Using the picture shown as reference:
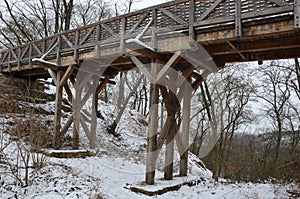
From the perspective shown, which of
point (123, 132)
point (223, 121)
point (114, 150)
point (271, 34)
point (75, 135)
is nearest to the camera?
point (271, 34)

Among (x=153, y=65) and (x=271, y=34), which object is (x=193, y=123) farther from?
(x=271, y=34)

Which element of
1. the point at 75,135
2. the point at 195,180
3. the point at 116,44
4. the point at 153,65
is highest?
the point at 116,44

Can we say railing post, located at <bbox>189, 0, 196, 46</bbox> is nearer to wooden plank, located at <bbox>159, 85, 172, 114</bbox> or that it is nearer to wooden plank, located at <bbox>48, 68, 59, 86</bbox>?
wooden plank, located at <bbox>159, 85, 172, 114</bbox>

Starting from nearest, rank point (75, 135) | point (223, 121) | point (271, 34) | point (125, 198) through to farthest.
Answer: point (271, 34) < point (125, 198) < point (75, 135) < point (223, 121)

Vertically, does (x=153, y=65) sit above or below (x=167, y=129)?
above

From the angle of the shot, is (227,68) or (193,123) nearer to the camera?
(227,68)

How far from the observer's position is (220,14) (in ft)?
18.9

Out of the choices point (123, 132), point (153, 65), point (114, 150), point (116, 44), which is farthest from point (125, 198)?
point (123, 132)

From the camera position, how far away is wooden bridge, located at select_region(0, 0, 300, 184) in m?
5.41

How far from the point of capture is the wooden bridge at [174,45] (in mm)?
5406

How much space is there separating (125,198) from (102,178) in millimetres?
1638

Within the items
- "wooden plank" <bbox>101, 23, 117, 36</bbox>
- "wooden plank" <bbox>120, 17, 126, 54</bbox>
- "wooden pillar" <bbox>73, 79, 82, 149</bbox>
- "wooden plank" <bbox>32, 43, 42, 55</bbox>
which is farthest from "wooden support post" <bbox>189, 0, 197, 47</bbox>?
"wooden plank" <bbox>32, 43, 42, 55</bbox>

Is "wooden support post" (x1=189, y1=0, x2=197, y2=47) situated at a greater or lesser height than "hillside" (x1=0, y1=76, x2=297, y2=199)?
greater

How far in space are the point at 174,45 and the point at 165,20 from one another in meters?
0.72
